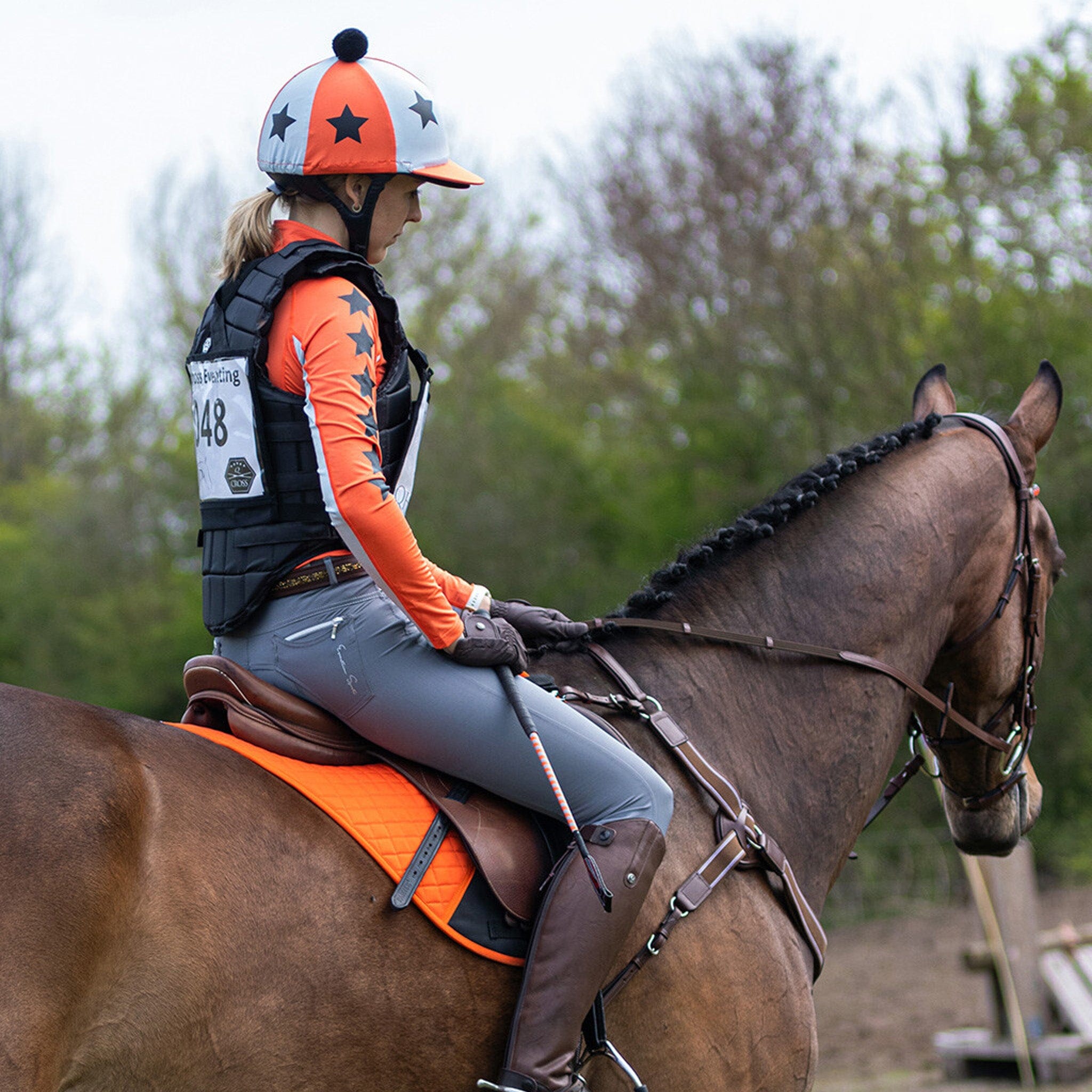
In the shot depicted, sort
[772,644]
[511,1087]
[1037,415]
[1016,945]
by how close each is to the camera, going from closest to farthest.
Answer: [511,1087] → [772,644] → [1037,415] → [1016,945]

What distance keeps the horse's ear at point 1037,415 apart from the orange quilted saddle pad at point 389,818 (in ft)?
7.58

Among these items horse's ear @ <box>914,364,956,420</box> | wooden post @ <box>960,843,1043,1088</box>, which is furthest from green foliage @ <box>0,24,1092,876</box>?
horse's ear @ <box>914,364,956,420</box>

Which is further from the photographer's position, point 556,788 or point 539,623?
point 539,623

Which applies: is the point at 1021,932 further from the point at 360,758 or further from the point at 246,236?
the point at 246,236

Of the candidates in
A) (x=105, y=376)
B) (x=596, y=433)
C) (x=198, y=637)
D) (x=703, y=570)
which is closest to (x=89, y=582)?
(x=198, y=637)

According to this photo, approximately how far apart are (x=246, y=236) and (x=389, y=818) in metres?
1.37

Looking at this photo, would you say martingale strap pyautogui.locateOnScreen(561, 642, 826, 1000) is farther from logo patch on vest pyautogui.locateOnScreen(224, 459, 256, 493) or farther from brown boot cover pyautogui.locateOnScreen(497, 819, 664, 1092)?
logo patch on vest pyautogui.locateOnScreen(224, 459, 256, 493)

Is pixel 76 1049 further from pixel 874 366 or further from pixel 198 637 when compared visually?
pixel 198 637

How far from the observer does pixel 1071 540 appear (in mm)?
13523

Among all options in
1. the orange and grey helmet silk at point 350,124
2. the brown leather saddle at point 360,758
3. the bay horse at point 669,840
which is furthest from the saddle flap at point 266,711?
the orange and grey helmet silk at point 350,124

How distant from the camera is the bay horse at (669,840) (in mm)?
2152

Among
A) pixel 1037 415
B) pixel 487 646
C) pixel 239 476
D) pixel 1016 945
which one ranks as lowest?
pixel 1016 945

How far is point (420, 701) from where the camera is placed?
264 cm

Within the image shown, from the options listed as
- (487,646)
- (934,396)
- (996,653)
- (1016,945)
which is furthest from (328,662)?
(1016,945)
